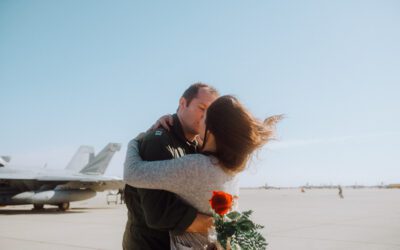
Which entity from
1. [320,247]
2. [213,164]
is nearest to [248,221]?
[213,164]

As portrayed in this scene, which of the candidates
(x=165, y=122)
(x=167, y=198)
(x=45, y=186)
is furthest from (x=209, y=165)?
(x=45, y=186)

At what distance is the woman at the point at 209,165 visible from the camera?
169 cm

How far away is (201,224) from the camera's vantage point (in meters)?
1.71

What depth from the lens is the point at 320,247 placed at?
6.41m

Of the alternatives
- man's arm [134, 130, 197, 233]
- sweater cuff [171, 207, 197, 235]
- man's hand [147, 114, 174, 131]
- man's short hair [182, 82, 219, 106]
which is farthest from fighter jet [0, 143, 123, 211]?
sweater cuff [171, 207, 197, 235]

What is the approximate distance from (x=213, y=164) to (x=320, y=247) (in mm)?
5604

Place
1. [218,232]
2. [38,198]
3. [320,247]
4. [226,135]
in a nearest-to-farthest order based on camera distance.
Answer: [218,232] < [226,135] < [320,247] < [38,198]

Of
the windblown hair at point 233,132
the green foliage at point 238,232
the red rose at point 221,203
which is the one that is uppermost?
the windblown hair at point 233,132

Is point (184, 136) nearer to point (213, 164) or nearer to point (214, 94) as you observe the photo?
point (214, 94)

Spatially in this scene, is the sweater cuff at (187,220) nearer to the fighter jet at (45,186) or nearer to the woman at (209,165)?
the woman at (209,165)

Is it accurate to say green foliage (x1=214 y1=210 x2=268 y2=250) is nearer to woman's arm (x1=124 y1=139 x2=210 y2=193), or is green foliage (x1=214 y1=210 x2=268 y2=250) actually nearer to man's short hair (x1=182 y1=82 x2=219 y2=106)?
woman's arm (x1=124 y1=139 x2=210 y2=193)

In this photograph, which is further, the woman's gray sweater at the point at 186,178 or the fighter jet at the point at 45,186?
the fighter jet at the point at 45,186

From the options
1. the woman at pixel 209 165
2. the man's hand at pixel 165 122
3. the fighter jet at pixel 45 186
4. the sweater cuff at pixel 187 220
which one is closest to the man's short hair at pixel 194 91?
the man's hand at pixel 165 122

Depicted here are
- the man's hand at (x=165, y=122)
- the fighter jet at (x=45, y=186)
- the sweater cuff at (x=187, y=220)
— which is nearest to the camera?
the sweater cuff at (x=187, y=220)
